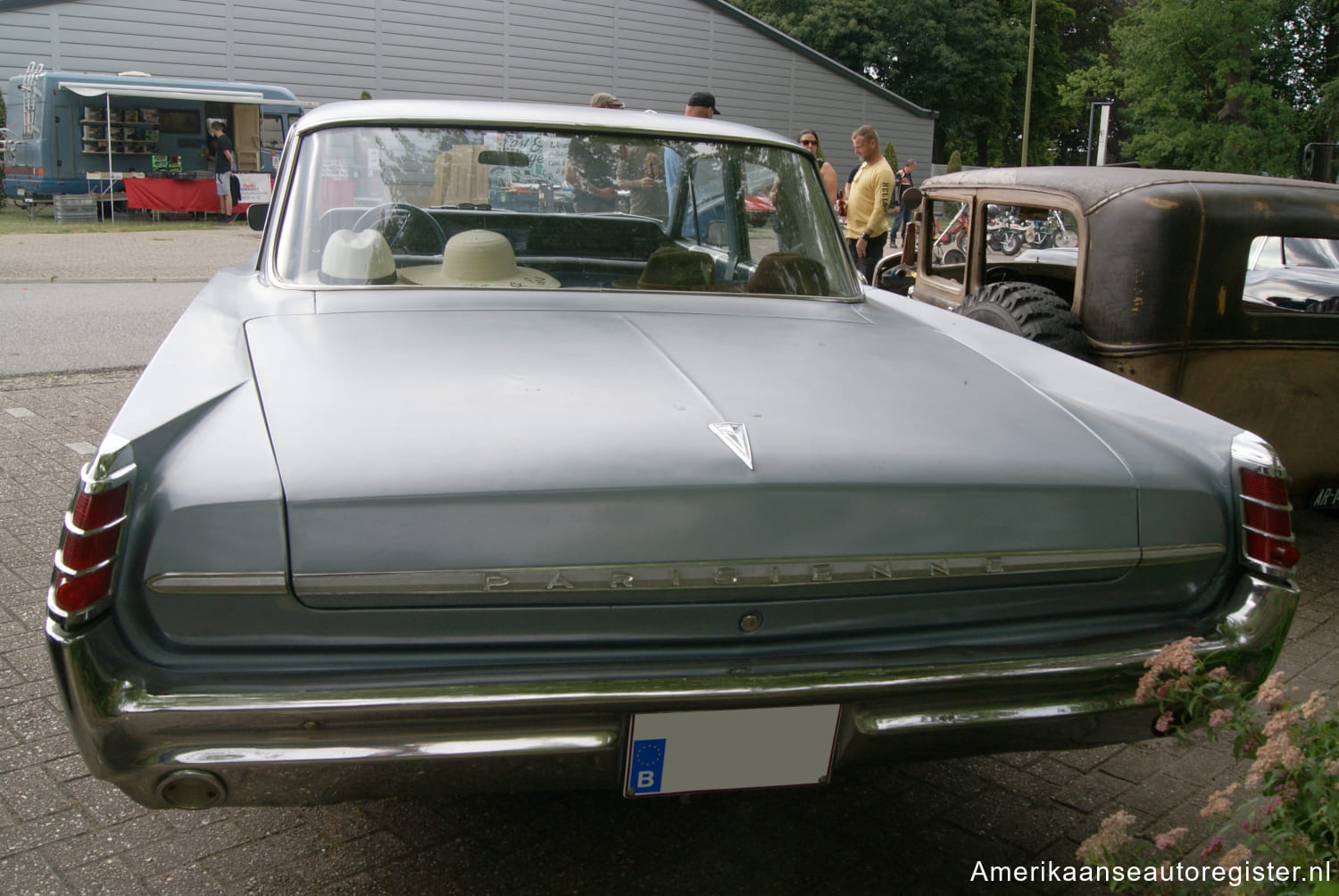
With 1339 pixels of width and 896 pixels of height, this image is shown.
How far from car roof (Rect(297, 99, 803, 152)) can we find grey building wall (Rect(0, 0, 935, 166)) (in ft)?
81.6

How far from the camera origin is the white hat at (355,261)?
9.22 ft

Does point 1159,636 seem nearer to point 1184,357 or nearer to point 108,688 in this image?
point 108,688

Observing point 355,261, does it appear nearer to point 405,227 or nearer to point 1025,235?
point 405,227

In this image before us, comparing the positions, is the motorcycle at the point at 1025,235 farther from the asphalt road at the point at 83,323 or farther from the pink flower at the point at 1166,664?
the asphalt road at the point at 83,323

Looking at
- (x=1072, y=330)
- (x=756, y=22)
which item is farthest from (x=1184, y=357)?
(x=756, y=22)

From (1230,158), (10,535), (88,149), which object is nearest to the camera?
(10,535)

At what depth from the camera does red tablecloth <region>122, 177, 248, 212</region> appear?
757 inches

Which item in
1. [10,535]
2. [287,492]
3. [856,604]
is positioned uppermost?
[287,492]

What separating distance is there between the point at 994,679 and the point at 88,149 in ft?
69.4

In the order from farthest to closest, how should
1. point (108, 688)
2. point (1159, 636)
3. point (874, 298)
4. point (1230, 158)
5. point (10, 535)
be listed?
point (1230, 158), point (10, 535), point (874, 298), point (1159, 636), point (108, 688)

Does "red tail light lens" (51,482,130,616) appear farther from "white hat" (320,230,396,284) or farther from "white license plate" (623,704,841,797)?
"white hat" (320,230,396,284)

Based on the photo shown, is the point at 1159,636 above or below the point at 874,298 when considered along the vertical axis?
below

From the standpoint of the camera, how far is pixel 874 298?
11.3 feet

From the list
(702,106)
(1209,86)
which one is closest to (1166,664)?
(702,106)
